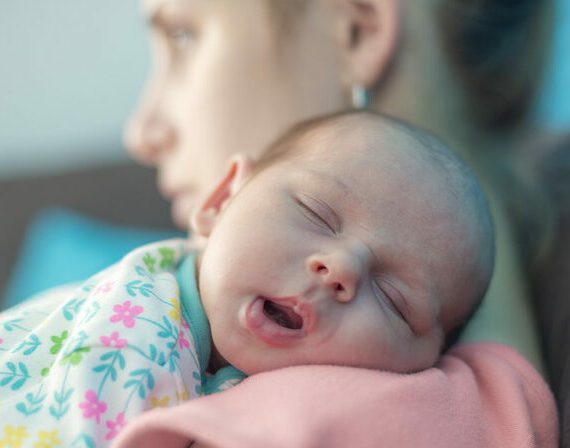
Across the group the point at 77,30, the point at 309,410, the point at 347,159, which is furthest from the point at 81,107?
the point at 309,410

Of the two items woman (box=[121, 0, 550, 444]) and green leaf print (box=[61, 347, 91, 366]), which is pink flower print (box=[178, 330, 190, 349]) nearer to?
green leaf print (box=[61, 347, 91, 366])

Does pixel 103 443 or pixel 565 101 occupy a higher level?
pixel 565 101

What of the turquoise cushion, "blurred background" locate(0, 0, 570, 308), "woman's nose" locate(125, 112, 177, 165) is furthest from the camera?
"blurred background" locate(0, 0, 570, 308)

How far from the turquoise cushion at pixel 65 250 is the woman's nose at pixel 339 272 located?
1.16 m

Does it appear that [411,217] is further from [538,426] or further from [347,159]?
[538,426]

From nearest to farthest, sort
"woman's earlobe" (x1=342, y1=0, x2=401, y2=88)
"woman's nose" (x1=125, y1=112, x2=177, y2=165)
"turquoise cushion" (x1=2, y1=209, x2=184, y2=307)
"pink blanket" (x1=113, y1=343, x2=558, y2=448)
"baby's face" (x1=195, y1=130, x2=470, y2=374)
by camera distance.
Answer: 1. "pink blanket" (x1=113, y1=343, x2=558, y2=448)
2. "baby's face" (x1=195, y1=130, x2=470, y2=374)
3. "woman's earlobe" (x1=342, y1=0, x2=401, y2=88)
4. "woman's nose" (x1=125, y1=112, x2=177, y2=165)
5. "turquoise cushion" (x1=2, y1=209, x2=184, y2=307)

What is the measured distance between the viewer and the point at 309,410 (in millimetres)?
669

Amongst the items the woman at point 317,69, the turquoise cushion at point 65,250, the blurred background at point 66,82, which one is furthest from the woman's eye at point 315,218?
the blurred background at point 66,82

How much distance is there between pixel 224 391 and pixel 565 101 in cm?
115

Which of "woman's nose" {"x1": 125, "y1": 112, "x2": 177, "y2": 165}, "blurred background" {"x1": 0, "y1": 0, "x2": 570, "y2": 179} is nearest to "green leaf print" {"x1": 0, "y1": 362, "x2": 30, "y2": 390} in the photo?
"woman's nose" {"x1": 125, "y1": 112, "x2": 177, "y2": 165}

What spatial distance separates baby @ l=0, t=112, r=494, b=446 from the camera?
73cm

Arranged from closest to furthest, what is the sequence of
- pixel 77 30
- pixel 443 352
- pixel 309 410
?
1. pixel 309 410
2. pixel 443 352
3. pixel 77 30

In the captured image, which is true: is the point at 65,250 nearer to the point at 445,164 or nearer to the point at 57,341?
the point at 57,341

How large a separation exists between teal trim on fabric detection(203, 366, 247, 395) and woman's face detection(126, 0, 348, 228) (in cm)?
51
